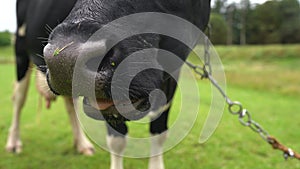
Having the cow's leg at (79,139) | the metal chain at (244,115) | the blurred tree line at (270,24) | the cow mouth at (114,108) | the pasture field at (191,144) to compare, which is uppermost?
the cow mouth at (114,108)

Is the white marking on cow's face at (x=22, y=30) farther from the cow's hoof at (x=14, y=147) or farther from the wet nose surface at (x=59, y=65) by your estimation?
the wet nose surface at (x=59, y=65)

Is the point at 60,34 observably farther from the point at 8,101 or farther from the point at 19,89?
the point at 8,101

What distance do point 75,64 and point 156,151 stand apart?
6.16 ft

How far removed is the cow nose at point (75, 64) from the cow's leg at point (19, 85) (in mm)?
Result: 2408

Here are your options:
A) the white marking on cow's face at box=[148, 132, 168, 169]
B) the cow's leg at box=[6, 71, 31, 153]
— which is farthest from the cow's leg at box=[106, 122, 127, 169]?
the cow's leg at box=[6, 71, 31, 153]

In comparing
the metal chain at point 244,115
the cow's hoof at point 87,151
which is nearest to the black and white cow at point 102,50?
the metal chain at point 244,115

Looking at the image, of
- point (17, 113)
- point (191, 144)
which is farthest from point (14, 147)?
point (191, 144)

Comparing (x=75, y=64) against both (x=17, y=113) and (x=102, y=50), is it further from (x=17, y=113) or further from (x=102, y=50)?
(x=17, y=113)

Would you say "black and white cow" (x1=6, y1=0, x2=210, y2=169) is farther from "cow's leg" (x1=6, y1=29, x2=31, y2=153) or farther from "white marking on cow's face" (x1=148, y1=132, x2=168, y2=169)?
"cow's leg" (x1=6, y1=29, x2=31, y2=153)

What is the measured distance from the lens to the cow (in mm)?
2475

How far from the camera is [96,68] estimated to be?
1.28 metres

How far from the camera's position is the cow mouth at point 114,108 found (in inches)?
56.2

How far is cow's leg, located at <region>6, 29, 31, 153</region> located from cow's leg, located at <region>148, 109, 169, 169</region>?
63.7 inches

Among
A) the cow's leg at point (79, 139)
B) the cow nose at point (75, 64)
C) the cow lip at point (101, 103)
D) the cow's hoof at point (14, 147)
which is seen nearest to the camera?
the cow nose at point (75, 64)
